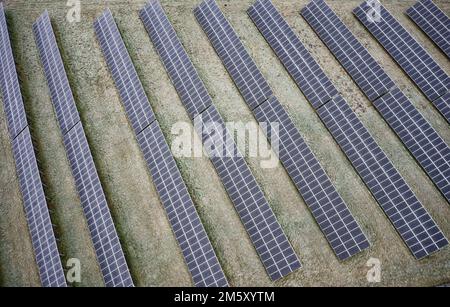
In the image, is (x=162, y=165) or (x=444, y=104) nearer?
(x=162, y=165)

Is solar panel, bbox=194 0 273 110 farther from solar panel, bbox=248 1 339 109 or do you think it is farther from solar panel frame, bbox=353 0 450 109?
solar panel frame, bbox=353 0 450 109

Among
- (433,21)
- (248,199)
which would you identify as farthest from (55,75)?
(433,21)

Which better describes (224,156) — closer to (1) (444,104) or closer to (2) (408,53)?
(1) (444,104)

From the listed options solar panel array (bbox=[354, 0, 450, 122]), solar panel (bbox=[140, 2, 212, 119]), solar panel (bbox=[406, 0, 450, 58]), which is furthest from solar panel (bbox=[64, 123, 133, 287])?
solar panel (bbox=[406, 0, 450, 58])

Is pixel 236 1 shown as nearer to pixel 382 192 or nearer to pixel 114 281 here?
pixel 382 192

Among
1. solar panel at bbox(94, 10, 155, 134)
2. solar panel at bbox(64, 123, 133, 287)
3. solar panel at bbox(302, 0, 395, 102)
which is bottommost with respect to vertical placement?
solar panel at bbox(302, 0, 395, 102)

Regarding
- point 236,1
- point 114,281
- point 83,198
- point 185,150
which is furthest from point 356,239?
point 236,1
